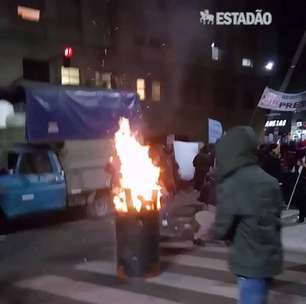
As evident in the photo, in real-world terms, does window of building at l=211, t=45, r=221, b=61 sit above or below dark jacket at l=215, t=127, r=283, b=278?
above

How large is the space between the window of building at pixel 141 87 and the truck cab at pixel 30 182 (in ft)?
43.7

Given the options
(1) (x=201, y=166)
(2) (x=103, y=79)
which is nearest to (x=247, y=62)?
(2) (x=103, y=79)

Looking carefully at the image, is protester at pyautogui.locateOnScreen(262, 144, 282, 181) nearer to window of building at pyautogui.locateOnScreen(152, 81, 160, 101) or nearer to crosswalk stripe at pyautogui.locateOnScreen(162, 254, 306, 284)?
crosswalk stripe at pyautogui.locateOnScreen(162, 254, 306, 284)

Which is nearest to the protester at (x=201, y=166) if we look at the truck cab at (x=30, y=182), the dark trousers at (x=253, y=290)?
the truck cab at (x=30, y=182)

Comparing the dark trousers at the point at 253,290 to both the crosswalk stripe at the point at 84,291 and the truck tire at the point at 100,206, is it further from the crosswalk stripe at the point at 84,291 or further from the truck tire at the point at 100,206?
the truck tire at the point at 100,206

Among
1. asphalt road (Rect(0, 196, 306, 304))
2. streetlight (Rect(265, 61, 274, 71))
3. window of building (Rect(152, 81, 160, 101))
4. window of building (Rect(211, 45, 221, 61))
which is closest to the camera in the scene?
asphalt road (Rect(0, 196, 306, 304))

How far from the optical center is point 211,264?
767cm

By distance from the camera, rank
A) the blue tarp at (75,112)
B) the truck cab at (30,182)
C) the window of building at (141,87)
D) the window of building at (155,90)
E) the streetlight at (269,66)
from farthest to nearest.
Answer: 1. the streetlight at (269,66)
2. the window of building at (155,90)
3. the window of building at (141,87)
4. the blue tarp at (75,112)
5. the truck cab at (30,182)

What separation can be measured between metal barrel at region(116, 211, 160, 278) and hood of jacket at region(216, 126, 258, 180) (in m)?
3.30

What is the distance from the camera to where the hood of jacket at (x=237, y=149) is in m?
3.65

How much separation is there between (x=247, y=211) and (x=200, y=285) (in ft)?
10.6

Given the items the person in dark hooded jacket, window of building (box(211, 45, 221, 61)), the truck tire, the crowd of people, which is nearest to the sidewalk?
the crowd of people

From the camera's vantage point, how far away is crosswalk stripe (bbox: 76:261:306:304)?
6.05 metres

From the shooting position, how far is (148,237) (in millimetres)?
6930
